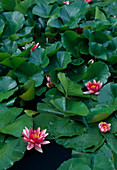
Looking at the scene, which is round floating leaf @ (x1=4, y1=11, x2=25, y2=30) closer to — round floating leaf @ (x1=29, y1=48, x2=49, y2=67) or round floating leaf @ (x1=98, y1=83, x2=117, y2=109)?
round floating leaf @ (x1=29, y1=48, x2=49, y2=67)

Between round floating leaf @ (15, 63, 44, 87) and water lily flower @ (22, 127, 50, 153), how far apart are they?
0.41 meters

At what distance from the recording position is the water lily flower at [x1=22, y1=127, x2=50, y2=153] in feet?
3.63

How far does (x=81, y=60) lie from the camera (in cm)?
157

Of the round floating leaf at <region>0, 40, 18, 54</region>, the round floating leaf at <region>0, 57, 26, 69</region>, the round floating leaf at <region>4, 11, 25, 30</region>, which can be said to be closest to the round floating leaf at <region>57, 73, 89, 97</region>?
the round floating leaf at <region>0, 57, 26, 69</region>

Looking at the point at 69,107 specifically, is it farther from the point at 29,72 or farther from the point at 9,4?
the point at 9,4

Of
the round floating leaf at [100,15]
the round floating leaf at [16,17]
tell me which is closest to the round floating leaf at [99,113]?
the round floating leaf at [100,15]

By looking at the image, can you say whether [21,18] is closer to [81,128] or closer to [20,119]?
[20,119]

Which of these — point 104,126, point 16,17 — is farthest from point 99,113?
point 16,17

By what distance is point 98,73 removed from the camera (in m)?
1.42

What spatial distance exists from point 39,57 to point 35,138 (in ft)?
2.16

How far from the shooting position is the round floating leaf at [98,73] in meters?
1.40

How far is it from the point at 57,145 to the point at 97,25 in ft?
3.57

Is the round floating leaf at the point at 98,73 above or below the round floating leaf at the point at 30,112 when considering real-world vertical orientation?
above

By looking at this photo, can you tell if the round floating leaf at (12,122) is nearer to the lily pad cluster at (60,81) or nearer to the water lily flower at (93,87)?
the lily pad cluster at (60,81)
